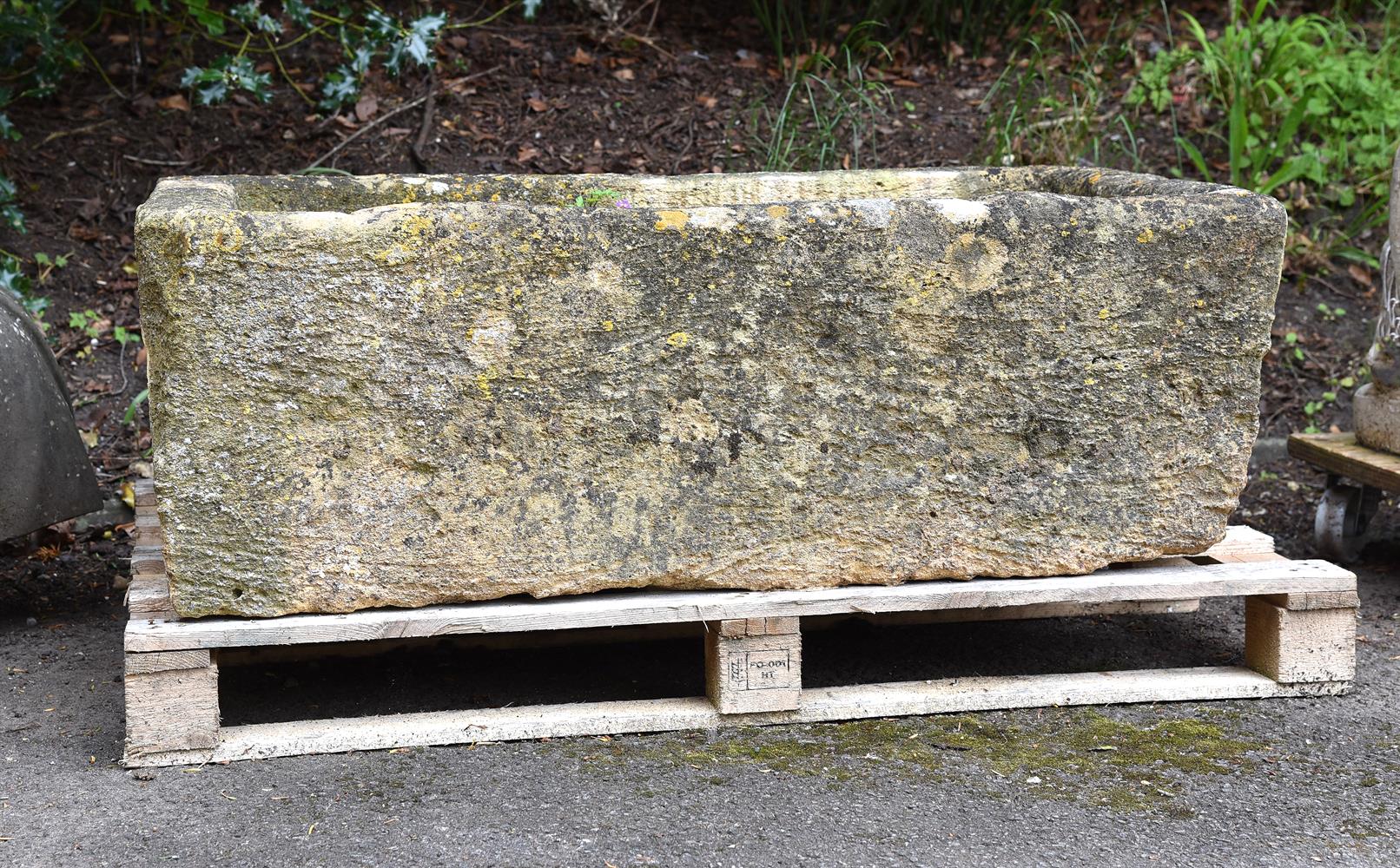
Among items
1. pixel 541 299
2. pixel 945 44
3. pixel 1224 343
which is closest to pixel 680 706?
pixel 541 299

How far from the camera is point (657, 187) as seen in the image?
3.03 m

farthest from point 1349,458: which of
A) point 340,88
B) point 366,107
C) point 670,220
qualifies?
point 366,107

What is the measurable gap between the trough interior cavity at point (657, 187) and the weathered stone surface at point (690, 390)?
0.41 meters

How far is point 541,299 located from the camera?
2172 millimetres

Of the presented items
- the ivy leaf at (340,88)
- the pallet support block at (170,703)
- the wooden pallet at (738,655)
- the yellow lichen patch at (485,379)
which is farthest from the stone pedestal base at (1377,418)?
the ivy leaf at (340,88)

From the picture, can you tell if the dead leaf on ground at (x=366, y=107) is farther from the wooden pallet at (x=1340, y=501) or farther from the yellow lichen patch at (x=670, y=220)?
the wooden pallet at (x=1340, y=501)

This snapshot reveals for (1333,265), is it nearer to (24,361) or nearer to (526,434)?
(526,434)

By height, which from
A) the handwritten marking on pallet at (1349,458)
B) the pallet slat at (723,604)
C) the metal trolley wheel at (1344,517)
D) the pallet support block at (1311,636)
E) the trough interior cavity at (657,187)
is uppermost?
the trough interior cavity at (657,187)

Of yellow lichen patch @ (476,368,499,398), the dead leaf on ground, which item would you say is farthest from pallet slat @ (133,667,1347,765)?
the dead leaf on ground

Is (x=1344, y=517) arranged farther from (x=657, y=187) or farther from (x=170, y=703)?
(x=170, y=703)

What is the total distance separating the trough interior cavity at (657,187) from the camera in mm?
2826

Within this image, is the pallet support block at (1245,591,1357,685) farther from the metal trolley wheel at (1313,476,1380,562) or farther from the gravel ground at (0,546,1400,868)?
the metal trolley wheel at (1313,476,1380,562)

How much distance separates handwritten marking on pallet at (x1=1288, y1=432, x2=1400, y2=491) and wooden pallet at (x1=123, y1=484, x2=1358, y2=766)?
639 mm

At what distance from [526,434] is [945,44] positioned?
360 centimetres
